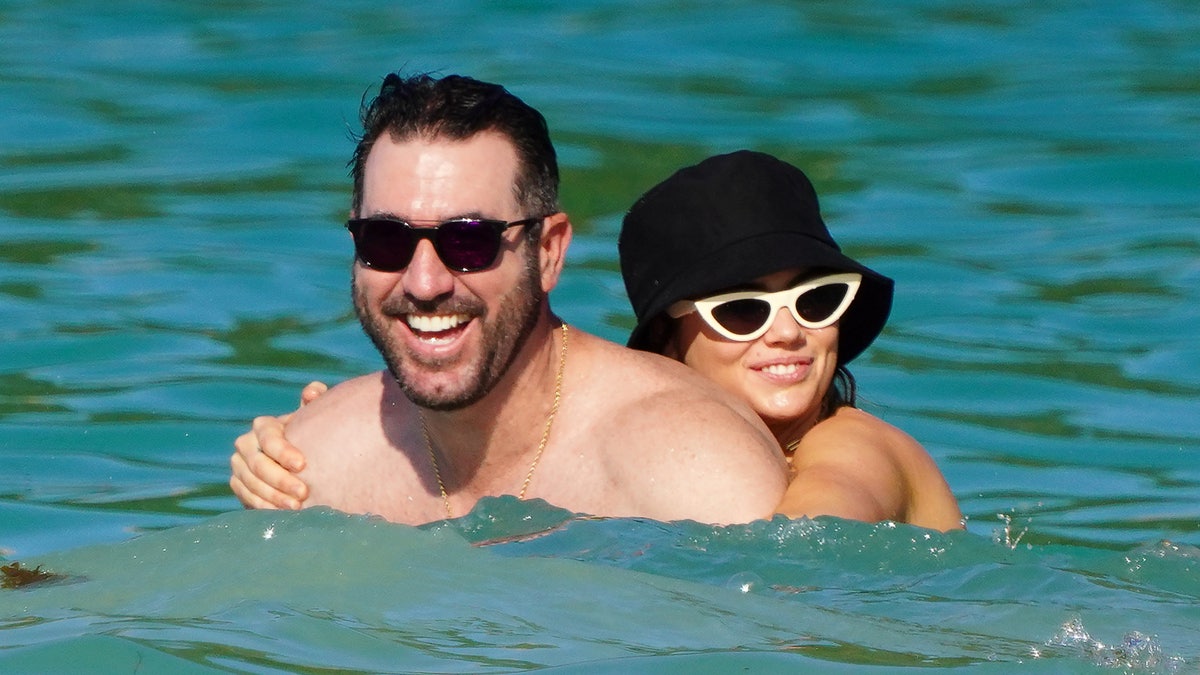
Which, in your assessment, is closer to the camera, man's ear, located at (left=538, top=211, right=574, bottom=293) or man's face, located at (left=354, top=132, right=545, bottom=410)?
man's face, located at (left=354, top=132, right=545, bottom=410)

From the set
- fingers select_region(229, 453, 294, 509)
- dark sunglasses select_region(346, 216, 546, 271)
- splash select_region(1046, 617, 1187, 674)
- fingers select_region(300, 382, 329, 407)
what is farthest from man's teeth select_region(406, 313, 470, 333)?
splash select_region(1046, 617, 1187, 674)

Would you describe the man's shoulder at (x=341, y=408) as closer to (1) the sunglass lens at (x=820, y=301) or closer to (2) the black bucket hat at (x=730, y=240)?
(2) the black bucket hat at (x=730, y=240)

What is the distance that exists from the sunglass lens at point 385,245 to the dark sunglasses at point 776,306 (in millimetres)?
798

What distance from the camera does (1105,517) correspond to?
21.2 ft

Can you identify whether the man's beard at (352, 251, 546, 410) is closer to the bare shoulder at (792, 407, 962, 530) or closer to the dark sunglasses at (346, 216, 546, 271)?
the dark sunglasses at (346, 216, 546, 271)

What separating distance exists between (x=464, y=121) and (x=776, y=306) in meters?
0.91

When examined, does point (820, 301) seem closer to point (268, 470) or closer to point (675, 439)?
point (675, 439)

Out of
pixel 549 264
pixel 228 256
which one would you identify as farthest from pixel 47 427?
pixel 549 264

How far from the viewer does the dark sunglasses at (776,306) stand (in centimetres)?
499

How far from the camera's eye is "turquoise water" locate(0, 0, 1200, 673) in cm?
405

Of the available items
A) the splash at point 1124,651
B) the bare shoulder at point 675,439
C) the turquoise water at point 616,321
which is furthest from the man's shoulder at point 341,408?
the splash at point 1124,651

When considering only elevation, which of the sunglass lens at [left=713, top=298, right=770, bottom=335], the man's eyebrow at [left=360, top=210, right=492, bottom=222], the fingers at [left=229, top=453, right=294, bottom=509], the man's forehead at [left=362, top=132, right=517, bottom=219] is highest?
the man's forehead at [left=362, top=132, right=517, bottom=219]

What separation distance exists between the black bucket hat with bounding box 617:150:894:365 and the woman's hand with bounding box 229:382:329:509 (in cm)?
97

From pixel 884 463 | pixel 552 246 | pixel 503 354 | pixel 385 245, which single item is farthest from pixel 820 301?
pixel 385 245
